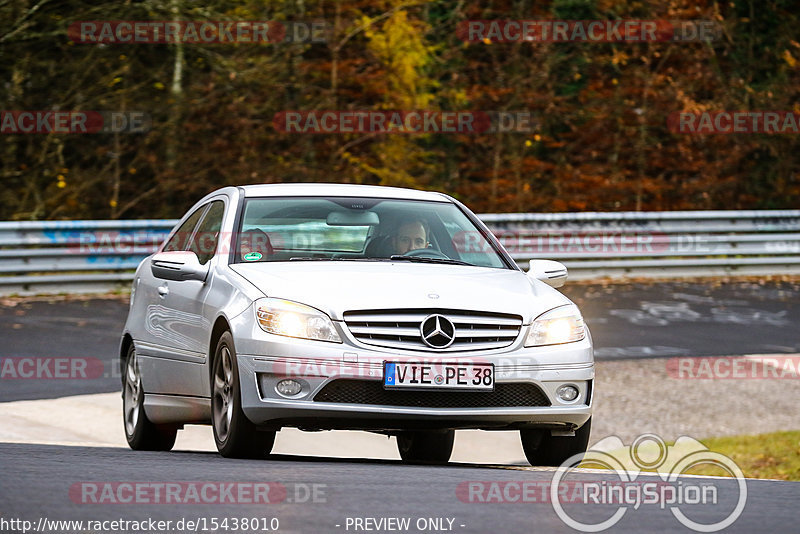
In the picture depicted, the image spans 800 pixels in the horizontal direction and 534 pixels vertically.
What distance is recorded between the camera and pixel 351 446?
40.1 feet

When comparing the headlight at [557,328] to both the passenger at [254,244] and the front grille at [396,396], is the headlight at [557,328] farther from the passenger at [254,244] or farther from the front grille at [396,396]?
the passenger at [254,244]

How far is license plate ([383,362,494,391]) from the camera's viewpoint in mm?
7383

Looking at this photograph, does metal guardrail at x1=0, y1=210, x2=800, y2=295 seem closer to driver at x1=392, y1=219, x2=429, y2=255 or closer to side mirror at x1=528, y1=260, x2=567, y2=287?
driver at x1=392, y1=219, x2=429, y2=255

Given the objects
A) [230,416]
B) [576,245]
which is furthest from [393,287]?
[576,245]

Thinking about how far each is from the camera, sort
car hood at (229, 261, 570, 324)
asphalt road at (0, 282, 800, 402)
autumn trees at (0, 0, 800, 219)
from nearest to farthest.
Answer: car hood at (229, 261, 570, 324) < asphalt road at (0, 282, 800, 402) < autumn trees at (0, 0, 800, 219)

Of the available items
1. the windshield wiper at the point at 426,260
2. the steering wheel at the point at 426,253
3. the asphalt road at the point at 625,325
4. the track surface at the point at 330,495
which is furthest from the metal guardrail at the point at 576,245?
the windshield wiper at the point at 426,260

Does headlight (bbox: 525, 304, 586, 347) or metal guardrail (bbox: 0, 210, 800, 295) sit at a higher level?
headlight (bbox: 525, 304, 586, 347)

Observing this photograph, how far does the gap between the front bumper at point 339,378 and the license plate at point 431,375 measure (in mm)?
35

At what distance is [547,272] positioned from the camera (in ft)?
28.9

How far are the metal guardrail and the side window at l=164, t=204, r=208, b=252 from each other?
9919mm

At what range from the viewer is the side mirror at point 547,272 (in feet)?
28.8

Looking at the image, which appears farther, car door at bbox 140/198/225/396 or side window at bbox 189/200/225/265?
side window at bbox 189/200/225/265

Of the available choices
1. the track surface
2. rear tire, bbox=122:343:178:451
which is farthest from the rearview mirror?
rear tire, bbox=122:343:178:451

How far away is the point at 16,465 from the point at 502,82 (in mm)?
26876
